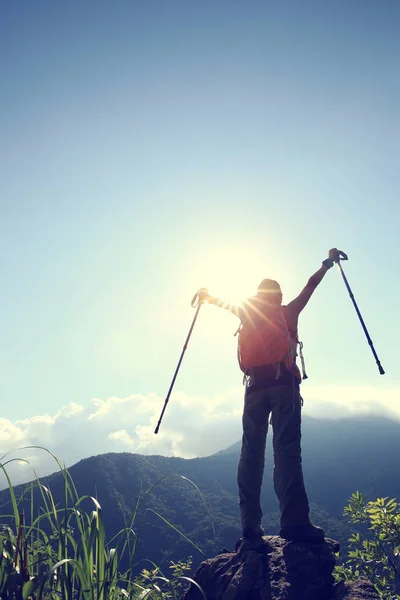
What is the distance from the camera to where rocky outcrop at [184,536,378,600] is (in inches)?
157

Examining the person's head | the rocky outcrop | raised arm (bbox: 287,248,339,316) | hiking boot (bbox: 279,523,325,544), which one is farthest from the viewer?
the person's head

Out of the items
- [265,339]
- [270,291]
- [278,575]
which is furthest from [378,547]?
[270,291]

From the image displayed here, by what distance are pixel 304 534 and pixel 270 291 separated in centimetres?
318

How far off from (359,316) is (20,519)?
A: 214 inches

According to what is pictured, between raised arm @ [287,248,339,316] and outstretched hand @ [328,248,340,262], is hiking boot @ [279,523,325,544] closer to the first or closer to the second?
raised arm @ [287,248,339,316]

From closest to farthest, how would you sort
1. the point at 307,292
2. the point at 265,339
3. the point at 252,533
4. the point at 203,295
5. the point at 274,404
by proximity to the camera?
the point at 252,533
the point at 274,404
the point at 265,339
the point at 307,292
the point at 203,295

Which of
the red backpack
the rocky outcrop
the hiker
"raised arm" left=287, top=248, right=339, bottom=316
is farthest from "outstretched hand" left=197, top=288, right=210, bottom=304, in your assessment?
the rocky outcrop

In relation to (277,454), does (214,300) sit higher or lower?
higher

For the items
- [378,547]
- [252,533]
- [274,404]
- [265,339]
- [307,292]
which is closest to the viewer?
[378,547]

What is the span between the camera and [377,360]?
5.94 metres

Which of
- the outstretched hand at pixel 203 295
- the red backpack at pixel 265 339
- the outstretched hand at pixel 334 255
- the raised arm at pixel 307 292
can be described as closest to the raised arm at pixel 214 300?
the outstretched hand at pixel 203 295

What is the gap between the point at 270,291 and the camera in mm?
6285

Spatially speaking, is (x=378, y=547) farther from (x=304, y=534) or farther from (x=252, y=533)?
(x=252, y=533)

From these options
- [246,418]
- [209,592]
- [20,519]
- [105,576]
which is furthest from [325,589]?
[20,519]
